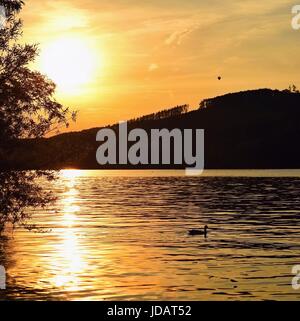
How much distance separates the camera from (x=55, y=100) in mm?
53688

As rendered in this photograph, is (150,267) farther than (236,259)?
No

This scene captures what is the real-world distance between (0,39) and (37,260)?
55.8 ft

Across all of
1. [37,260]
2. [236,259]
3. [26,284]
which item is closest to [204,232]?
[236,259]

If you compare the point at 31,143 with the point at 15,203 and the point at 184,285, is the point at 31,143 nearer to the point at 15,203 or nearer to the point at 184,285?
the point at 15,203

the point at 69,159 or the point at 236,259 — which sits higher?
the point at 69,159

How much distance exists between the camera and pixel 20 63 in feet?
176

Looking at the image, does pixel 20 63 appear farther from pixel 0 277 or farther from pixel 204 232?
pixel 204 232
